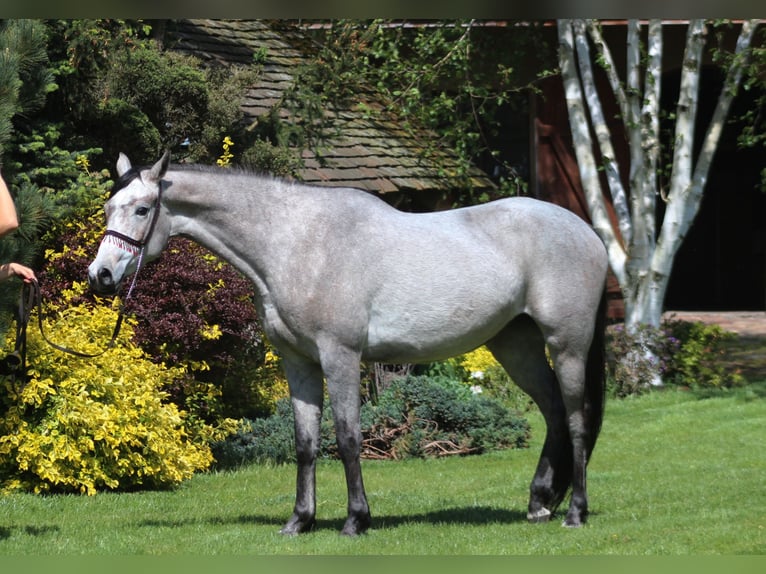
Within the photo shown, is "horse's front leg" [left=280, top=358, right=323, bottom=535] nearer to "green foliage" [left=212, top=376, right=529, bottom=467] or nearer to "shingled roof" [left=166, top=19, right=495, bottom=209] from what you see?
"green foliage" [left=212, top=376, right=529, bottom=467]

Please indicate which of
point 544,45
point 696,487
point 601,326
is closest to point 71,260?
point 601,326

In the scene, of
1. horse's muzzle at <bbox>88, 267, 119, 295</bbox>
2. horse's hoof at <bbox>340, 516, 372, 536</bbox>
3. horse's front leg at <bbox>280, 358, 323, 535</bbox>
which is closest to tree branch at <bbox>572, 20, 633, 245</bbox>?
horse's front leg at <bbox>280, 358, 323, 535</bbox>

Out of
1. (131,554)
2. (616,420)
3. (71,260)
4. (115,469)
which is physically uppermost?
(71,260)

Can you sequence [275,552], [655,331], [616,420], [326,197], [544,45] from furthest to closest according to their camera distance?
[544,45] < [655,331] < [616,420] < [326,197] < [275,552]

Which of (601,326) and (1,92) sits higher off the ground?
(1,92)

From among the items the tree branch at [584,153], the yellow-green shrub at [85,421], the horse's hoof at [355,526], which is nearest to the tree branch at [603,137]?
the tree branch at [584,153]

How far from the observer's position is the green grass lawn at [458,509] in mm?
6215

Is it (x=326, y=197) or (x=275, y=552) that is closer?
(x=275, y=552)

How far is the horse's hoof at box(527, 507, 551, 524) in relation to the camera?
274 inches

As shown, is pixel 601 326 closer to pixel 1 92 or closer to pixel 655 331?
pixel 1 92

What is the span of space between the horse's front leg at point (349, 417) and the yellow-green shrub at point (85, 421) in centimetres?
245

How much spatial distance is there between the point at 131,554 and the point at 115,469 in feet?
8.16

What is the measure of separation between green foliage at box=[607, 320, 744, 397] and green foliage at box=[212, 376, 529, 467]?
8.96ft

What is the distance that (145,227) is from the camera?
634 cm
